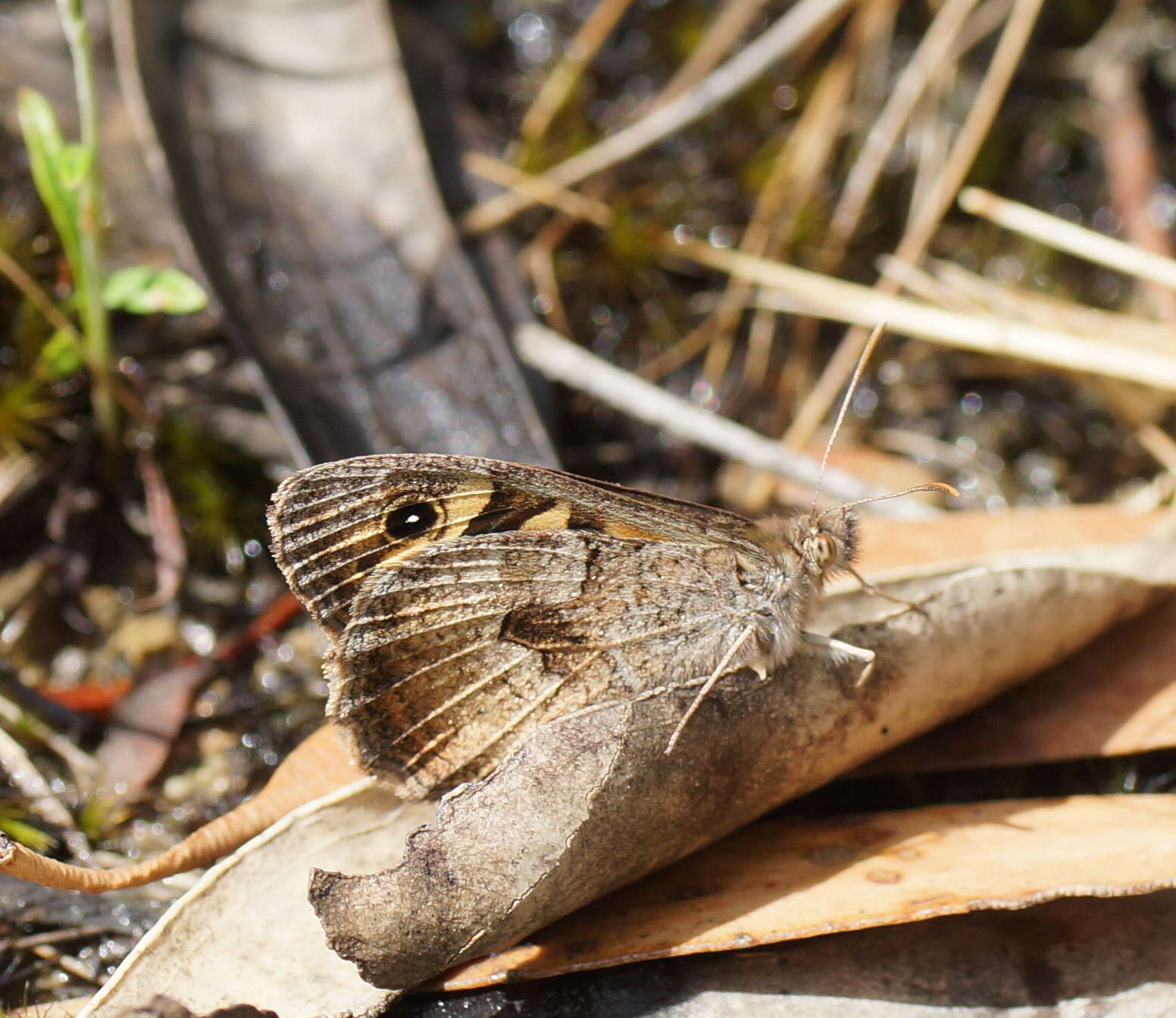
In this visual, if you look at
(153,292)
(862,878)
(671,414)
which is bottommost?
(862,878)

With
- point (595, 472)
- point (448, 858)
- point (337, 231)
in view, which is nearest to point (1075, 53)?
point (595, 472)

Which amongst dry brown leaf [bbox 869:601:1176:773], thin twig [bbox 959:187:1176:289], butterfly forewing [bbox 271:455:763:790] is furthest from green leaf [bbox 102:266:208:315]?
thin twig [bbox 959:187:1176:289]

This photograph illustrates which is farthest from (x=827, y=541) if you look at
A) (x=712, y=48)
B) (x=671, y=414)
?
(x=712, y=48)

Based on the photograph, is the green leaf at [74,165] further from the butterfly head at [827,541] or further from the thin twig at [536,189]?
the butterfly head at [827,541]

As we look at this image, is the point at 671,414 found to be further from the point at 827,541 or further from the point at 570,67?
the point at 570,67

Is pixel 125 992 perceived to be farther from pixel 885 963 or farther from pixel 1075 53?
pixel 1075 53

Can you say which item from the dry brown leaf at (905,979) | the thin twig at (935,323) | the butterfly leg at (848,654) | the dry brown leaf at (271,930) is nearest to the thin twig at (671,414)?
the thin twig at (935,323)
